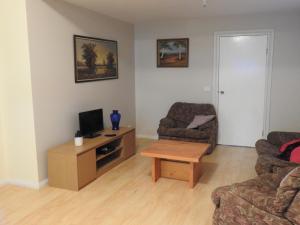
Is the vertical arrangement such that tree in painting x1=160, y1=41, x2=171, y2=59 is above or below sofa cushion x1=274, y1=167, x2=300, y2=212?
above

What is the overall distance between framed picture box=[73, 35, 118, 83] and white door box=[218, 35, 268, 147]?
6.49ft

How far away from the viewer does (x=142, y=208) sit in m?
3.04

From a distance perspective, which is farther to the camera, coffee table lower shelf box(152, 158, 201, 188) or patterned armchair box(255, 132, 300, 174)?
coffee table lower shelf box(152, 158, 201, 188)

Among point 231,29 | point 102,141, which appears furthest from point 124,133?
point 231,29

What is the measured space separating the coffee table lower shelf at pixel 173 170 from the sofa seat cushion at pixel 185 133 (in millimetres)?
1023

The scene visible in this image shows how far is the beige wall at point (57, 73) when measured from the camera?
341 cm

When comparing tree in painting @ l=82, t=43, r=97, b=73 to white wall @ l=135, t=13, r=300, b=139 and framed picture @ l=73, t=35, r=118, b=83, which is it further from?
white wall @ l=135, t=13, r=300, b=139

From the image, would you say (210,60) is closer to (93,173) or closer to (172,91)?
(172,91)

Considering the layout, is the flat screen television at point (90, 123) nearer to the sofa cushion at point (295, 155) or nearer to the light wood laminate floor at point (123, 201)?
Result: the light wood laminate floor at point (123, 201)

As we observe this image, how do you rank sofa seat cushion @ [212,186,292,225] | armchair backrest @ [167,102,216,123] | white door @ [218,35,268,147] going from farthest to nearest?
1. armchair backrest @ [167,102,216,123]
2. white door @ [218,35,268,147]
3. sofa seat cushion @ [212,186,292,225]

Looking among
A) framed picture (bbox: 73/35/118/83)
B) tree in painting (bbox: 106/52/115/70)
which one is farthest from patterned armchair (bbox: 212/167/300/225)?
tree in painting (bbox: 106/52/115/70)

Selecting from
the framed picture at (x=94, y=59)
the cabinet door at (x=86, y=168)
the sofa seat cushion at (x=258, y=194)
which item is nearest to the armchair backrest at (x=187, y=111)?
the framed picture at (x=94, y=59)

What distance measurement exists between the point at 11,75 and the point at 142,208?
2.19 metres

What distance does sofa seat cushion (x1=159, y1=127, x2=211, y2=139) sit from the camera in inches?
187
